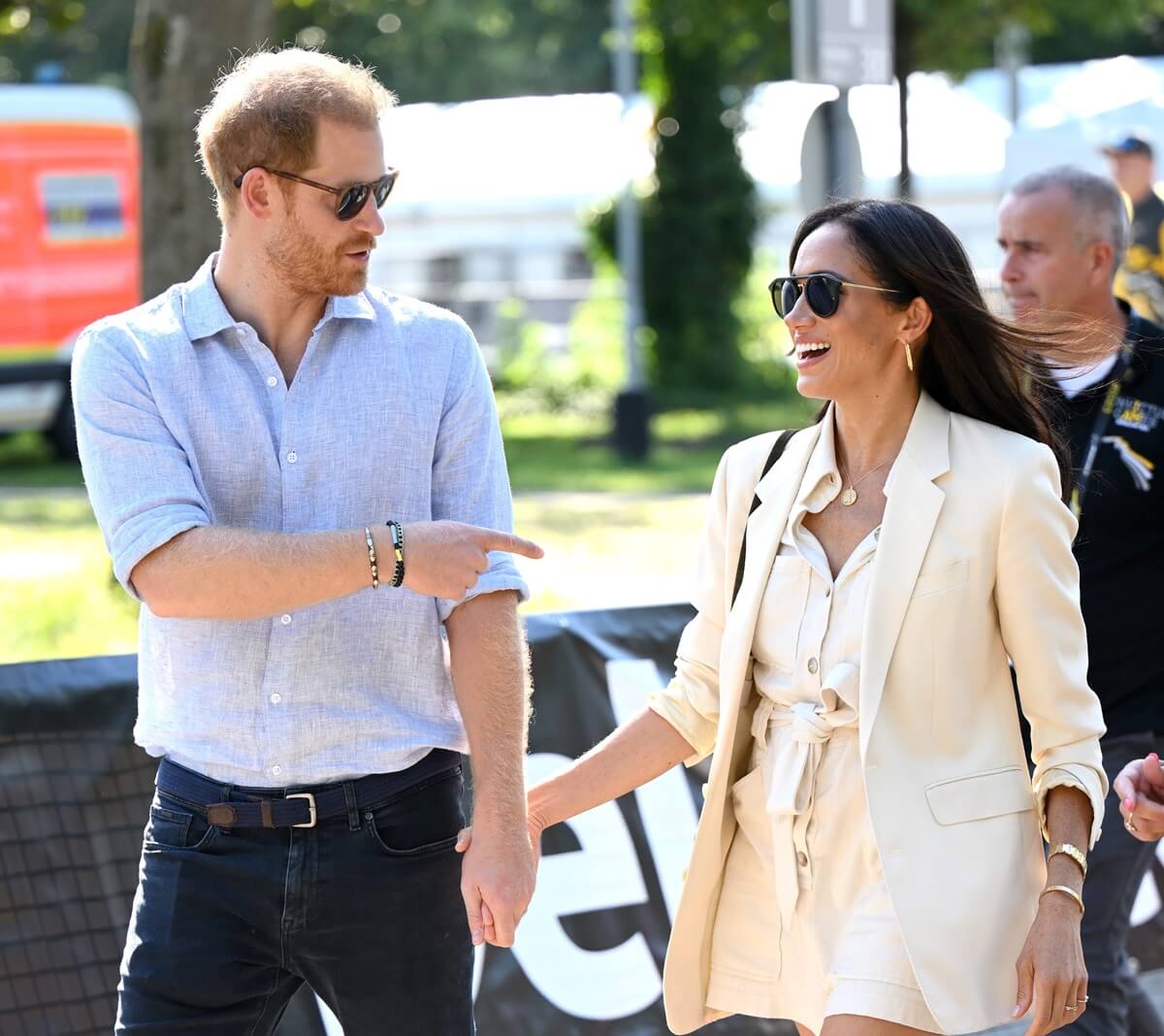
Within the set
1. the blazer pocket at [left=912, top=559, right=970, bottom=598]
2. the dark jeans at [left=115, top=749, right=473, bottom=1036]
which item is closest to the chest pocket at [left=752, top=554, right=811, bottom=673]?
the blazer pocket at [left=912, top=559, right=970, bottom=598]

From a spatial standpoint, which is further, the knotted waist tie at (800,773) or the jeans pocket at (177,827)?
the knotted waist tie at (800,773)

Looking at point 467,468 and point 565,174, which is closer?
point 467,468

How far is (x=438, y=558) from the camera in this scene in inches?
110

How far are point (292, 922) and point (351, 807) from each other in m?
0.22

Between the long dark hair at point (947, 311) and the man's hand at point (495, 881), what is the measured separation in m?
1.23

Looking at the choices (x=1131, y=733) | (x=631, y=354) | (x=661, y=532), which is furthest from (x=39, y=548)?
(x=1131, y=733)

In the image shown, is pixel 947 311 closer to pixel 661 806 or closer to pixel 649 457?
pixel 661 806

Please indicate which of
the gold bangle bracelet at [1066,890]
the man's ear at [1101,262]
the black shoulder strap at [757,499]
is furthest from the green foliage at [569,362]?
the gold bangle bracelet at [1066,890]

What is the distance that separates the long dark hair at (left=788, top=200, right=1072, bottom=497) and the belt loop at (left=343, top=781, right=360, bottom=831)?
135cm

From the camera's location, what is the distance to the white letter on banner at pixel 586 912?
15.8ft

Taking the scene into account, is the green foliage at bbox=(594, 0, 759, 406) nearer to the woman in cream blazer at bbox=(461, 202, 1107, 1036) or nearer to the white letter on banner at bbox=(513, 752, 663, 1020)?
the white letter on banner at bbox=(513, 752, 663, 1020)

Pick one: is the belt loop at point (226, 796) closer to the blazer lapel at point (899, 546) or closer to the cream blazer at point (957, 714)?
the cream blazer at point (957, 714)

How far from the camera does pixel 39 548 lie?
13.8 m

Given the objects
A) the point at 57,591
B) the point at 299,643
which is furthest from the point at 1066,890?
the point at 57,591
